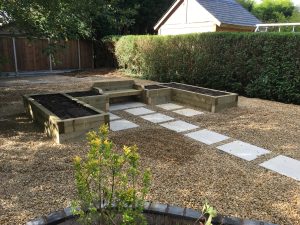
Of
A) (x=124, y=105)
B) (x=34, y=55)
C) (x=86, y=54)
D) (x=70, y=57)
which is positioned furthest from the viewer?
(x=86, y=54)

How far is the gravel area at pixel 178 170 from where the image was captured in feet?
9.53

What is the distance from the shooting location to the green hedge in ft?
24.6

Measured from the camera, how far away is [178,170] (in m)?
3.73

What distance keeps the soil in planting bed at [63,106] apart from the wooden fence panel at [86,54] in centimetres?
1054

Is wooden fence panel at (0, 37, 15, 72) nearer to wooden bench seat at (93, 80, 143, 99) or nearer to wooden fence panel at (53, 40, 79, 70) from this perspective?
wooden fence panel at (53, 40, 79, 70)

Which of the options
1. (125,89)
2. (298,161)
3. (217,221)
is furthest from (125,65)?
(217,221)

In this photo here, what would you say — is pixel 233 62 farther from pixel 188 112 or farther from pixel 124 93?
pixel 124 93

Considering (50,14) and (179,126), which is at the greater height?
(50,14)

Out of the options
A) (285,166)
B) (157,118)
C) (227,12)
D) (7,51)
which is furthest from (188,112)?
(227,12)

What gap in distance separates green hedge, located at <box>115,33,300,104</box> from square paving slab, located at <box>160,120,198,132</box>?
3.59 meters

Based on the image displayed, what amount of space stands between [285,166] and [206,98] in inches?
127

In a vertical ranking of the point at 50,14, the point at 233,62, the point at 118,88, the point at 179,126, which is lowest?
the point at 179,126

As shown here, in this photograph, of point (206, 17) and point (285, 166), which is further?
point (206, 17)

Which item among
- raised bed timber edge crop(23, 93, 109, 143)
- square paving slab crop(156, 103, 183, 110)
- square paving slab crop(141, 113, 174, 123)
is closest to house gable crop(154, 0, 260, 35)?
square paving slab crop(156, 103, 183, 110)
